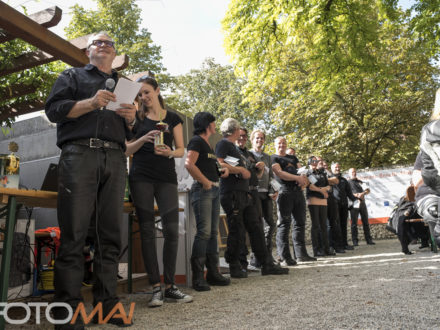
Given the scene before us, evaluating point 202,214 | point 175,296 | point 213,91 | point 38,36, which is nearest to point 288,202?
point 202,214

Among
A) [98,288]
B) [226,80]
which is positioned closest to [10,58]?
[98,288]

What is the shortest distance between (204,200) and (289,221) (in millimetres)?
2372

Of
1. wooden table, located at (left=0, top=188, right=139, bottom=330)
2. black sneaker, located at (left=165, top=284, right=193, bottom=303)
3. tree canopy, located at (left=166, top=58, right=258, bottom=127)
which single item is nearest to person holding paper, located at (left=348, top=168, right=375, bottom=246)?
black sneaker, located at (left=165, top=284, right=193, bottom=303)

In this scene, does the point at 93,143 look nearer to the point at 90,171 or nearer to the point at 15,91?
the point at 90,171

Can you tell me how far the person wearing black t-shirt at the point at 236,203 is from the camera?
4.69m

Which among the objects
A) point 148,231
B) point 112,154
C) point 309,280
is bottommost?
point 309,280

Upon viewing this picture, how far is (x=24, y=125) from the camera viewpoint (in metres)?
10.7

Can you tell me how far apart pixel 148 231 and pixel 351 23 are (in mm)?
7564

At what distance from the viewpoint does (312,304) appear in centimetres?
303

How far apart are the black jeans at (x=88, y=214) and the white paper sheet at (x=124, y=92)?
0.32m

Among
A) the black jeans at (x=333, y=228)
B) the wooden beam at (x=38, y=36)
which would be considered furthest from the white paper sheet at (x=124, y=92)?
the black jeans at (x=333, y=228)

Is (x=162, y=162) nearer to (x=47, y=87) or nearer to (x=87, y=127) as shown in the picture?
(x=87, y=127)

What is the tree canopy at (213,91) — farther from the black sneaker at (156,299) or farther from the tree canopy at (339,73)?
the black sneaker at (156,299)

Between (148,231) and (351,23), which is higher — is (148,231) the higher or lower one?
the lower one
